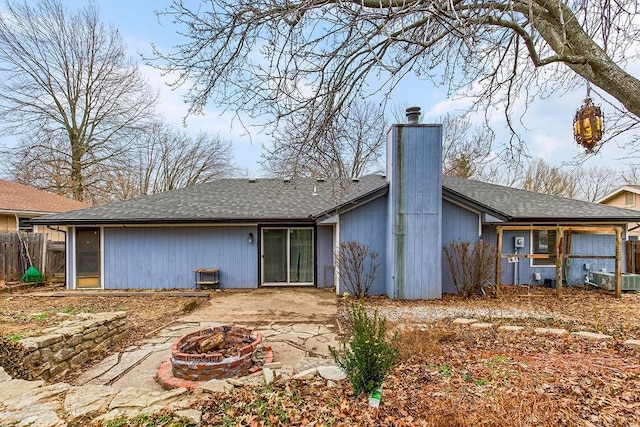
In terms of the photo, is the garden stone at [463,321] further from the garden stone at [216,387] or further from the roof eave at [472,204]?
the garden stone at [216,387]

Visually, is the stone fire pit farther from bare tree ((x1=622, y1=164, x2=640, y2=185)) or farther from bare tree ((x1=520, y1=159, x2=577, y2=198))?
bare tree ((x1=520, y1=159, x2=577, y2=198))

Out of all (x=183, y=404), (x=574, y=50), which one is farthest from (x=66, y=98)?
(x=574, y=50)

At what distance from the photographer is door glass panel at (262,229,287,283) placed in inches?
415

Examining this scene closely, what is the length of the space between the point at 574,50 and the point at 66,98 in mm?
23171

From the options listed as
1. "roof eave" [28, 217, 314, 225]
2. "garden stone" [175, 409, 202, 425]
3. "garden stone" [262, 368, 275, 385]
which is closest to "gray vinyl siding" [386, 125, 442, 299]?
"roof eave" [28, 217, 314, 225]

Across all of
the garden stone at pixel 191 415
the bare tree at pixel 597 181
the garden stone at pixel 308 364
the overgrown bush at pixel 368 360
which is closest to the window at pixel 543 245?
the garden stone at pixel 308 364

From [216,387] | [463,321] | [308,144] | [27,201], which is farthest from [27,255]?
[463,321]

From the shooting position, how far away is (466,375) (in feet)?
11.8

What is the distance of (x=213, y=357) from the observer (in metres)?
4.21

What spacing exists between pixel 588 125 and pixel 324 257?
7.78m

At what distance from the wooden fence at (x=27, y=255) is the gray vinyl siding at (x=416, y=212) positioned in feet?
36.3

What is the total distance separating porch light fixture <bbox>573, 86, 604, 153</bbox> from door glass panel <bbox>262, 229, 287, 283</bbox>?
26.5 feet

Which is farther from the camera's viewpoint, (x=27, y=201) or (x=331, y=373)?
(x=27, y=201)

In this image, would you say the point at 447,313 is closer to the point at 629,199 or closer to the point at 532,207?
the point at 532,207
